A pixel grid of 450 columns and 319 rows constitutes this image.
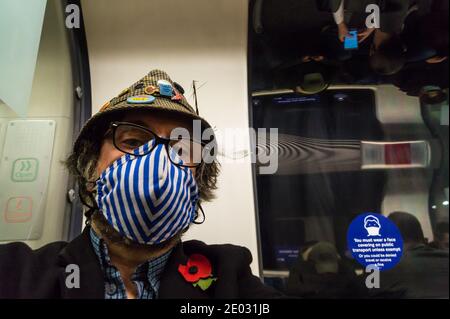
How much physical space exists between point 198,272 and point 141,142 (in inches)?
13.3

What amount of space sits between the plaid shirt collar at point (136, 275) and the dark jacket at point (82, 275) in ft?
0.05

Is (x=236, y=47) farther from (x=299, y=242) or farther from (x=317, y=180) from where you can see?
(x=299, y=242)

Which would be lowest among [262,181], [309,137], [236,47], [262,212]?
[262,212]

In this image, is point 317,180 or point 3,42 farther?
point 317,180

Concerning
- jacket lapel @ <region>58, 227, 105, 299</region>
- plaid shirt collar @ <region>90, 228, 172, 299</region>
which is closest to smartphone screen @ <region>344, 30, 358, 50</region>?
plaid shirt collar @ <region>90, 228, 172, 299</region>

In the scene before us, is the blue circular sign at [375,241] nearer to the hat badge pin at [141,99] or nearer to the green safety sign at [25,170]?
the hat badge pin at [141,99]

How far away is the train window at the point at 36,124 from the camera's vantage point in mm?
818

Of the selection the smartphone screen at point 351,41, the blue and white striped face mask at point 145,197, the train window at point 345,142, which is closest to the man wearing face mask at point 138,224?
the blue and white striped face mask at point 145,197

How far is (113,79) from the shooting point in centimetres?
101

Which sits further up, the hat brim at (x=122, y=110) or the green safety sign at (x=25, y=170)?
the hat brim at (x=122, y=110)

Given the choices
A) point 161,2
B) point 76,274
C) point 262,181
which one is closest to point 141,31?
point 161,2

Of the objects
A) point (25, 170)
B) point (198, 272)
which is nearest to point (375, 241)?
point (198, 272)

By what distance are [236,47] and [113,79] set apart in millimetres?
441

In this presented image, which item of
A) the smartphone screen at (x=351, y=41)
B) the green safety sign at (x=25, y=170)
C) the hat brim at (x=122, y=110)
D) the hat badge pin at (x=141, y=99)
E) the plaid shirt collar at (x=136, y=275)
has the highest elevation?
the smartphone screen at (x=351, y=41)
